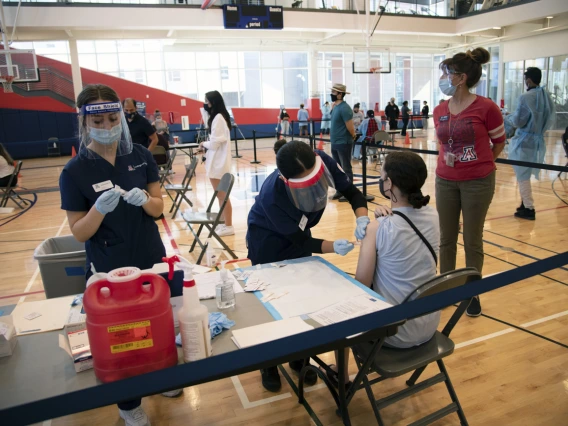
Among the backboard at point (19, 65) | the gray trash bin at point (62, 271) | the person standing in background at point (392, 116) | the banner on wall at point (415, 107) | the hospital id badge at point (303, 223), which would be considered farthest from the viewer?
the banner on wall at point (415, 107)

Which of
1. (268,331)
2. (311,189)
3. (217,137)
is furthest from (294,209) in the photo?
(217,137)

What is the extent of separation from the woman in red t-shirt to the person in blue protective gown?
2646 mm

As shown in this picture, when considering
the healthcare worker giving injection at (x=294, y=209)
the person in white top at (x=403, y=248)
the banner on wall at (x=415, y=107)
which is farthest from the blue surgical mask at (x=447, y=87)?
the banner on wall at (x=415, y=107)

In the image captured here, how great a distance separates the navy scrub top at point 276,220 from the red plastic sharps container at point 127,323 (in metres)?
1.04

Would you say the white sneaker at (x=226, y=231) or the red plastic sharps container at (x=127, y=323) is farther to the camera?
the white sneaker at (x=226, y=231)

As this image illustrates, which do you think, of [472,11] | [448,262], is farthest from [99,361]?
[472,11]

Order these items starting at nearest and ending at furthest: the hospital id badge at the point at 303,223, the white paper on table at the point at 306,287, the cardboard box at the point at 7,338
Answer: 1. the cardboard box at the point at 7,338
2. the white paper on table at the point at 306,287
3. the hospital id badge at the point at 303,223

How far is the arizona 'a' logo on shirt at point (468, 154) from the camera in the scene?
3008mm

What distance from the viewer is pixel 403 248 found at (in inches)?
77.1

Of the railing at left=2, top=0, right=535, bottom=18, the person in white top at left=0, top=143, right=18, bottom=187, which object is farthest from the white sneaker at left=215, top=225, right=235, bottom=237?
the railing at left=2, top=0, right=535, bottom=18

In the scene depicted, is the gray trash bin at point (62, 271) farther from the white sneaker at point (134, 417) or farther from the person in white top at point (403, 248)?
the person in white top at point (403, 248)

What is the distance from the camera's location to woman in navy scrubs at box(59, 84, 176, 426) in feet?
6.88

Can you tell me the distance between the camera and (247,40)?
1955 centimetres

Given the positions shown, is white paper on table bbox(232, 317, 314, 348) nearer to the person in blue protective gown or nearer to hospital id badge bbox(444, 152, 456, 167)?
hospital id badge bbox(444, 152, 456, 167)
